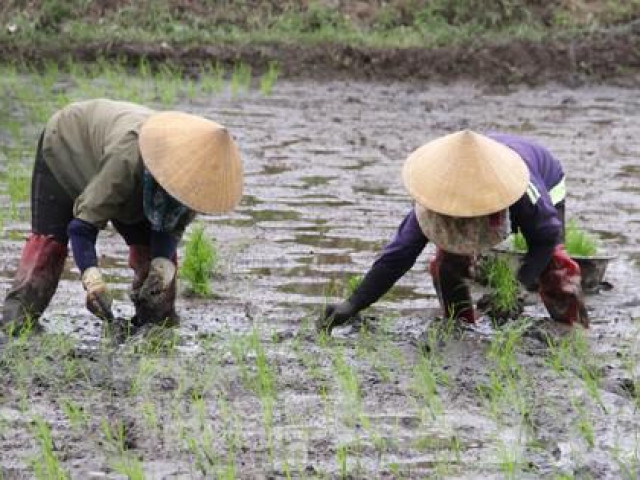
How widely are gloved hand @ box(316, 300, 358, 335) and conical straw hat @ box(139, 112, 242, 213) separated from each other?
71 centimetres

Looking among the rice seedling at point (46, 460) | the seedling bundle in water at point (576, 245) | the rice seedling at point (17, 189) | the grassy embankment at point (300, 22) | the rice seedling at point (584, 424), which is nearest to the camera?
the rice seedling at point (46, 460)

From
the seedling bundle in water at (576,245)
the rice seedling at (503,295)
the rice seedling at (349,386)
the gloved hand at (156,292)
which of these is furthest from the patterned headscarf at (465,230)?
the seedling bundle in water at (576,245)

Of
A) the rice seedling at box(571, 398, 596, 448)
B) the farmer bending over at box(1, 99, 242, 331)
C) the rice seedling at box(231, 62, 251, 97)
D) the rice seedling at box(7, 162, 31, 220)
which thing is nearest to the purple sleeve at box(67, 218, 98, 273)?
the farmer bending over at box(1, 99, 242, 331)

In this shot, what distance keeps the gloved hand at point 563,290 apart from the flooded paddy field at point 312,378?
8 cm

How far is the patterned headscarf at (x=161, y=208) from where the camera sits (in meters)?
5.12

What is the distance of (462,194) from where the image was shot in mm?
4914

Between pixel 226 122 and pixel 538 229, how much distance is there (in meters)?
5.58

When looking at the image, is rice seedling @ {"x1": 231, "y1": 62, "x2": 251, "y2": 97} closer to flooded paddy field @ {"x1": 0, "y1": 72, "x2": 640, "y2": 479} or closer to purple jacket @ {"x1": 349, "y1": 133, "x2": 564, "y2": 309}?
flooded paddy field @ {"x1": 0, "y1": 72, "x2": 640, "y2": 479}

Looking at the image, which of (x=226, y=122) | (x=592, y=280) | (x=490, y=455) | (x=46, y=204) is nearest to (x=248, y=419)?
(x=490, y=455)

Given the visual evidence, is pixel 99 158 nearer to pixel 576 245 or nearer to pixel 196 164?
pixel 196 164

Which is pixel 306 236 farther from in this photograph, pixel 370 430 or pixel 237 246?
pixel 370 430

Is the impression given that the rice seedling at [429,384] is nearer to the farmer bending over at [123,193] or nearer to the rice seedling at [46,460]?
the farmer bending over at [123,193]

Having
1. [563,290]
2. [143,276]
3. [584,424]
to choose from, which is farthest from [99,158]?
[584,424]

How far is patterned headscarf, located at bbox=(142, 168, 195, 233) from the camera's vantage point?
5.12m
